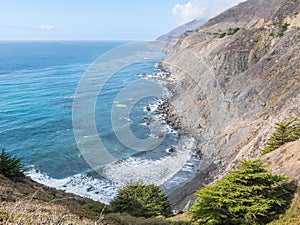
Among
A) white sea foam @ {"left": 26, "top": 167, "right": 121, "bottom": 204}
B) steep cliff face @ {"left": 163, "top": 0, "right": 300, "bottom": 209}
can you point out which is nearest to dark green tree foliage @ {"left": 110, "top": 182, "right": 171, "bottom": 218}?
steep cliff face @ {"left": 163, "top": 0, "right": 300, "bottom": 209}

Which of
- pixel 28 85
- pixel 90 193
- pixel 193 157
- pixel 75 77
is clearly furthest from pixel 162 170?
pixel 75 77

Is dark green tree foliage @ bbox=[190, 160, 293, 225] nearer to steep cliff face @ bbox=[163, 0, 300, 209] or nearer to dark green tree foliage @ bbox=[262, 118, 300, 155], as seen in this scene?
dark green tree foliage @ bbox=[262, 118, 300, 155]

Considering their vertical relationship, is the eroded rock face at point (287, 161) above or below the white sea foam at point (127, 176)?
above

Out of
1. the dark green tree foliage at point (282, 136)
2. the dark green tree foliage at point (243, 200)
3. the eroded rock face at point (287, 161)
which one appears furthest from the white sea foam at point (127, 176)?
the dark green tree foliage at point (243, 200)

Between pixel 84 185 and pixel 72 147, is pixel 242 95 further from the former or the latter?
pixel 72 147

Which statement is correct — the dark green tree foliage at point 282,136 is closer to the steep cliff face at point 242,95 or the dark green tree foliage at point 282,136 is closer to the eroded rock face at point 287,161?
the eroded rock face at point 287,161

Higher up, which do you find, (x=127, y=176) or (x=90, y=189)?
(x=127, y=176)

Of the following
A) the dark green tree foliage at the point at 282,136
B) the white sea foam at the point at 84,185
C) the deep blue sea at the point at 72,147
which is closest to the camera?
the dark green tree foliage at the point at 282,136

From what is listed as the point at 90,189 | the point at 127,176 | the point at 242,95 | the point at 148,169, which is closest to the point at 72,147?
the point at 90,189
